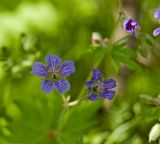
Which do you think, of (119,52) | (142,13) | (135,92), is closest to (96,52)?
(119,52)

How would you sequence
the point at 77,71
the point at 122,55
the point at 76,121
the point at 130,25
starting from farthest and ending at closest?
the point at 77,71, the point at 76,121, the point at 122,55, the point at 130,25

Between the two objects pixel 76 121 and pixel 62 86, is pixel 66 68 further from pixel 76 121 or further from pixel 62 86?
pixel 76 121

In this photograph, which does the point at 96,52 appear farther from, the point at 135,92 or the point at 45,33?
the point at 45,33

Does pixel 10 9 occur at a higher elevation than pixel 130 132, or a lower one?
higher

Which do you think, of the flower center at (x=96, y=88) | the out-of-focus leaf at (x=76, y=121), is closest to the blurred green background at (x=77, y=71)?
the out-of-focus leaf at (x=76, y=121)

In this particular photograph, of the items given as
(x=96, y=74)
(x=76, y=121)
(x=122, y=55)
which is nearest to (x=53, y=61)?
(x=96, y=74)

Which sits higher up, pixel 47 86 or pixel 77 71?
pixel 77 71

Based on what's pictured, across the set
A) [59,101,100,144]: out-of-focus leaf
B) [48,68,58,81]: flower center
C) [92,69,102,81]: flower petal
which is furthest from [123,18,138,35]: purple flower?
[59,101,100,144]: out-of-focus leaf

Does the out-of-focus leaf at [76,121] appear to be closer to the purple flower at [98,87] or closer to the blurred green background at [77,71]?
the blurred green background at [77,71]
